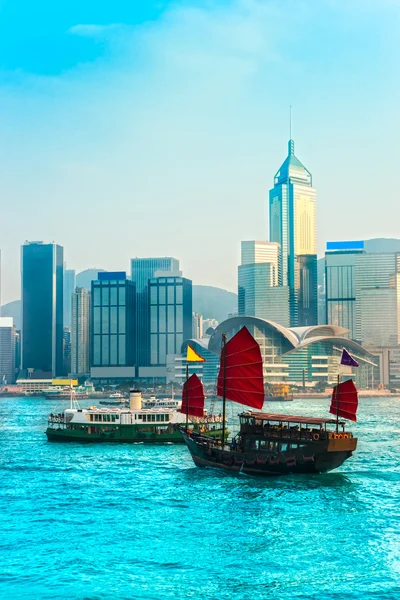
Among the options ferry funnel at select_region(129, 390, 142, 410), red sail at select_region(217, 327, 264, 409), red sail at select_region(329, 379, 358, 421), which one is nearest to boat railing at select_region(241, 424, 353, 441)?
red sail at select_region(217, 327, 264, 409)

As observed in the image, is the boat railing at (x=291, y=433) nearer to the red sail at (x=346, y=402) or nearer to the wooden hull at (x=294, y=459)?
the wooden hull at (x=294, y=459)

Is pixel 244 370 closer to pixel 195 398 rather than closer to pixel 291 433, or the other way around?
pixel 291 433

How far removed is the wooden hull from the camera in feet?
170

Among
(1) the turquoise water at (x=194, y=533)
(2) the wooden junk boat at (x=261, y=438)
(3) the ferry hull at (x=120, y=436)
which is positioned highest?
(2) the wooden junk boat at (x=261, y=438)

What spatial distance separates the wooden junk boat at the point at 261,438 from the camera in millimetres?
52094

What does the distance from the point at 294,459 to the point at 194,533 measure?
16.0 meters

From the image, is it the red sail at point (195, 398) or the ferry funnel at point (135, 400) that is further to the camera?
the ferry funnel at point (135, 400)

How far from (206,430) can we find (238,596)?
4206 cm

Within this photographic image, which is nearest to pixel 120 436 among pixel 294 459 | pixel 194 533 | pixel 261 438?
pixel 261 438

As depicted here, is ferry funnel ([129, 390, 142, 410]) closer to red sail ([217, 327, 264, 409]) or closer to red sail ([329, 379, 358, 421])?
red sail ([217, 327, 264, 409])

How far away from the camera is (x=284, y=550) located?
34.6m

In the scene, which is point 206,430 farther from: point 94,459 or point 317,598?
point 317,598

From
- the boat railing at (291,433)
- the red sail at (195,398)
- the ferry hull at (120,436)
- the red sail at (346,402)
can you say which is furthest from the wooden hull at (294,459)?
the ferry hull at (120,436)

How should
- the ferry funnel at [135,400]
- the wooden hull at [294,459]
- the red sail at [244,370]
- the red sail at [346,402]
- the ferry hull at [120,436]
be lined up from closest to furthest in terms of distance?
1. the wooden hull at [294,459]
2. the red sail at [244,370]
3. the red sail at [346,402]
4. the ferry hull at [120,436]
5. the ferry funnel at [135,400]
